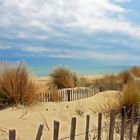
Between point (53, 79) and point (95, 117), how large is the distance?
6.99m

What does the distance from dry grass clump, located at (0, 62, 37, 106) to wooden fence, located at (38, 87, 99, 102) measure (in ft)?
1.85

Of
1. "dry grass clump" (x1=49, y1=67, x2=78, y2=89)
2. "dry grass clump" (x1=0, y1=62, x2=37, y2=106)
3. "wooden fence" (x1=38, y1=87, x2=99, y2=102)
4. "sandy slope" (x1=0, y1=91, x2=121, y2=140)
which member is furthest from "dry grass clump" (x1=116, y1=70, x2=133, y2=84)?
"dry grass clump" (x1=0, y1=62, x2=37, y2=106)

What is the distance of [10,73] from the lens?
991cm

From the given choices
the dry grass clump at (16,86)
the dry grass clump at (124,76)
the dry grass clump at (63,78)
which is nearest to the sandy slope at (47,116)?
the dry grass clump at (16,86)

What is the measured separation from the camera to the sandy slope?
7178mm

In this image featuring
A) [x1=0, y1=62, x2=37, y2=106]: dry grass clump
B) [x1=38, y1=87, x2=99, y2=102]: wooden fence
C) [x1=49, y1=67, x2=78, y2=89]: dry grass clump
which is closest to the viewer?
[x1=0, y1=62, x2=37, y2=106]: dry grass clump

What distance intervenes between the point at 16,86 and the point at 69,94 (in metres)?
2.77

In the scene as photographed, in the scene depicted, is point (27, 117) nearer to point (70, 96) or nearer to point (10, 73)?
point (10, 73)

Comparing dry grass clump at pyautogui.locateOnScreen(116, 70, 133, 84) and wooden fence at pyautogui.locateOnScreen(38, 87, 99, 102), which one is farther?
dry grass clump at pyautogui.locateOnScreen(116, 70, 133, 84)

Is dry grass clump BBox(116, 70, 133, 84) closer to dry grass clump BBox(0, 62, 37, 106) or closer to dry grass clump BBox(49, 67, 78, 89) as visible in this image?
dry grass clump BBox(49, 67, 78, 89)

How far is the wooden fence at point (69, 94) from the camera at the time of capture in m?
10.7

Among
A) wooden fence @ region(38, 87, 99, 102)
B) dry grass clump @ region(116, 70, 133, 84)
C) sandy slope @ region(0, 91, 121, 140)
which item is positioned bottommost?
sandy slope @ region(0, 91, 121, 140)

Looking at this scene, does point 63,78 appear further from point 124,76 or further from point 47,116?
point 47,116

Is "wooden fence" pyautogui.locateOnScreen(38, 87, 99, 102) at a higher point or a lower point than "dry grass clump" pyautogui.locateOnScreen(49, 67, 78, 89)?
lower
